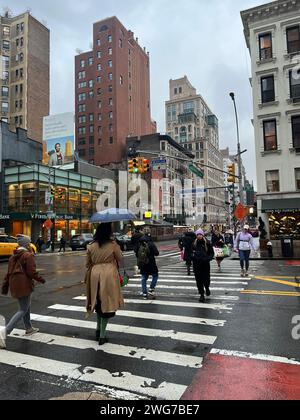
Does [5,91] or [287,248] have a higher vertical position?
[5,91]

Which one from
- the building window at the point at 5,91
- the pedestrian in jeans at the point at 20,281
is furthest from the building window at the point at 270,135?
the building window at the point at 5,91

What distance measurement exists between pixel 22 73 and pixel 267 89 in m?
60.8

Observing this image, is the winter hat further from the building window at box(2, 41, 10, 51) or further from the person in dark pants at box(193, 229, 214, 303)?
the building window at box(2, 41, 10, 51)

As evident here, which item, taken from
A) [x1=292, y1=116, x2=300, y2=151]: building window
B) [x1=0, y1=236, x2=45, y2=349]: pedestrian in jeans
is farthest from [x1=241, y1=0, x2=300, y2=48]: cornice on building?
[x1=0, y1=236, x2=45, y2=349]: pedestrian in jeans

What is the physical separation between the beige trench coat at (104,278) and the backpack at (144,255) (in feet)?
10.1

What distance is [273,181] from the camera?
2798cm

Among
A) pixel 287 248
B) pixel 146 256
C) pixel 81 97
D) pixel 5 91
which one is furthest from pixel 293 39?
pixel 81 97

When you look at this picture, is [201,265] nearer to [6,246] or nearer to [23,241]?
[23,241]

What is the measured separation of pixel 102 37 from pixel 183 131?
5302 centimetres

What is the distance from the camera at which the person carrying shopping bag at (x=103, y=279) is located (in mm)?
5359

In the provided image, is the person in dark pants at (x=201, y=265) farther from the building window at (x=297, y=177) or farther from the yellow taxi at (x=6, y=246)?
the building window at (x=297, y=177)

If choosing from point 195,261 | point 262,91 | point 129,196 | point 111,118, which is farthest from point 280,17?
point 111,118

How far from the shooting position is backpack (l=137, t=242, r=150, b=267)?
8688 millimetres

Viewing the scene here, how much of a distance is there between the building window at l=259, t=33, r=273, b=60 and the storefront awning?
492 inches
